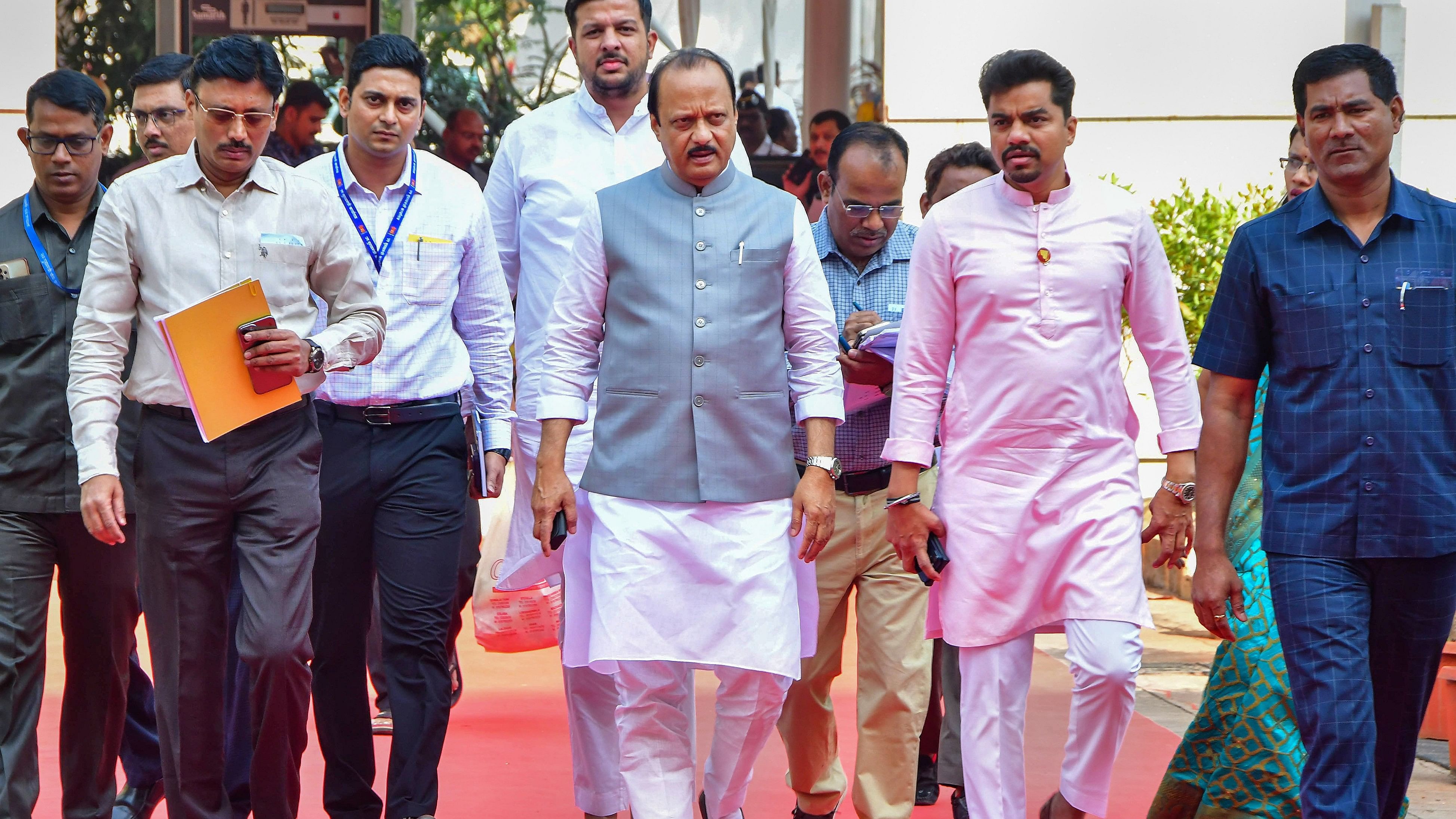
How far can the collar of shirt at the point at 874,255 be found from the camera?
5.64m

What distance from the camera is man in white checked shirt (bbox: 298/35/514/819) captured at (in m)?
5.25

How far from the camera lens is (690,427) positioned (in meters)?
4.75

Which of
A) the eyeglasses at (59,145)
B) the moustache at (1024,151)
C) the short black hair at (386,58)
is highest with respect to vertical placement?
the short black hair at (386,58)

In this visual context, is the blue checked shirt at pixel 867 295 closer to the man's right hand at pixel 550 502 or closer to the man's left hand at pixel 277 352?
the man's right hand at pixel 550 502

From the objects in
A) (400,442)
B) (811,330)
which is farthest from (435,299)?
(811,330)

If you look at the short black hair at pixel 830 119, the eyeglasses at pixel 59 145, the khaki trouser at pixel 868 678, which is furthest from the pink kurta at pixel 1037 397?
the short black hair at pixel 830 119

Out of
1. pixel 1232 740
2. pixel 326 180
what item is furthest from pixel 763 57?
pixel 1232 740

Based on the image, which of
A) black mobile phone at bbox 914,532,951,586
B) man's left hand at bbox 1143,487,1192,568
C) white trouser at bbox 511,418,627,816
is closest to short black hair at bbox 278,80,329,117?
white trouser at bbox 511,418,627,816

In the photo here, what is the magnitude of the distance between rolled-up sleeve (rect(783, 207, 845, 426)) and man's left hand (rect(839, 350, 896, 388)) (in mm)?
393

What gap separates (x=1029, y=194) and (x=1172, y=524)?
3.07 feet

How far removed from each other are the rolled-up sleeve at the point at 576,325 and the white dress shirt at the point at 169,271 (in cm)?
54

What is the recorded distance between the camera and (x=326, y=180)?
215 inches

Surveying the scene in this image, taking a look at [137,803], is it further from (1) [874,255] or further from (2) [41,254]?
(1) [874,255]

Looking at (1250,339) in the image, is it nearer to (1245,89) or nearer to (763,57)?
(1245,89)
